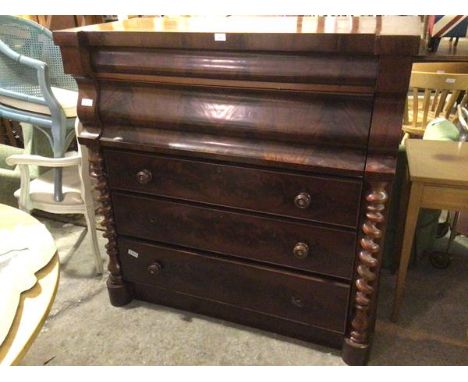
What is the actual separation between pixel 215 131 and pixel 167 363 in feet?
3.10

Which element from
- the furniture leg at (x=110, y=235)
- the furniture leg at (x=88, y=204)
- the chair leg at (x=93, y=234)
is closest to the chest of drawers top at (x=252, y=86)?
the furniture leg at (x=110, y=235)

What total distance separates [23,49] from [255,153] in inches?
50.5

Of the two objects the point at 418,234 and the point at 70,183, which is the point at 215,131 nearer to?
the point at 70,183

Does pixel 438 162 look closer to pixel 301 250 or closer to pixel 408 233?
pixel 408 233

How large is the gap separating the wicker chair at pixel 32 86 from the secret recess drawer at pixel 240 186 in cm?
46

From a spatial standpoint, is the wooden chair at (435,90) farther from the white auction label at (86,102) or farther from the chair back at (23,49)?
the chair back at (23,49)

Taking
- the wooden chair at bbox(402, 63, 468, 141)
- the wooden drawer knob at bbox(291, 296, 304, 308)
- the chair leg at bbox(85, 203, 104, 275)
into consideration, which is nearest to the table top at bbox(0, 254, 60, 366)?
the wooden drawer knob at bbox(291, 296, 304, 308)

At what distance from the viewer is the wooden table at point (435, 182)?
59.4 inches

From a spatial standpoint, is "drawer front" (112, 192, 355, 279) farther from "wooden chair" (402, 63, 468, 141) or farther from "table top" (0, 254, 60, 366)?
"wooden chair" (402, 63, 468, 141)

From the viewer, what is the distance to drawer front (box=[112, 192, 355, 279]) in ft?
4.61

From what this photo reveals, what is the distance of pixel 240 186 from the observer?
1.42m

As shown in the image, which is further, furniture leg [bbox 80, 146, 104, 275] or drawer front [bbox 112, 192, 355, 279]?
furniture leg [bbox 80, 146, 104, 275]

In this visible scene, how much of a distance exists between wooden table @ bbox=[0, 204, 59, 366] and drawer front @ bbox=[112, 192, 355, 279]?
21.6 inches
